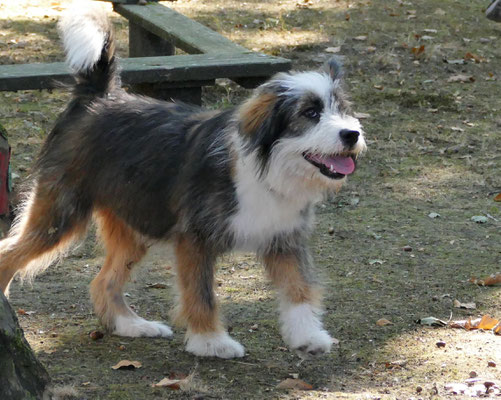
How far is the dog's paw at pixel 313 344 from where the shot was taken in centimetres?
416

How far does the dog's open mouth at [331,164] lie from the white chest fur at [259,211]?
26 cm

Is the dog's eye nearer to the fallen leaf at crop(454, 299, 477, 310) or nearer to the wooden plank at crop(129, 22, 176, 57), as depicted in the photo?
the fallen leaf at crop(454, 299, 477, 310)

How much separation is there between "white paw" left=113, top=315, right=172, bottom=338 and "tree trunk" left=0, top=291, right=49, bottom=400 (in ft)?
4.31

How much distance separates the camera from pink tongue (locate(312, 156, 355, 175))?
393 cm

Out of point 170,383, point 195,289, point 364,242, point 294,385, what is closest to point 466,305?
point 364,242

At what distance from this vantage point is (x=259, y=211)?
13.6 feet

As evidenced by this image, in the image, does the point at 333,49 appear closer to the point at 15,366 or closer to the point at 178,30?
the point at 178,30

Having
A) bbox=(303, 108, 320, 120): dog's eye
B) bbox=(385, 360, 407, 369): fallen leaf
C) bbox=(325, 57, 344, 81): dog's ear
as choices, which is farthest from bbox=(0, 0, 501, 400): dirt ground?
bbox=(325, 57, 344, 81): dog's ear

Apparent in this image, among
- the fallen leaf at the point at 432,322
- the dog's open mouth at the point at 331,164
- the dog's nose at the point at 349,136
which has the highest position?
the dog's nose at the point at 349,136

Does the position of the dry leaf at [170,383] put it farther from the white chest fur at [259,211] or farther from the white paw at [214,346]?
the white chest fur at [259,211]

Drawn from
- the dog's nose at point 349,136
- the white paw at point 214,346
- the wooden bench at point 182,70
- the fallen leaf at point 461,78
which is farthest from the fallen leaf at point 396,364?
the fallen leaf at point 461,78

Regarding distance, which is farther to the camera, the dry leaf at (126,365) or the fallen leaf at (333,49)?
the fallen leaf at (333,49)

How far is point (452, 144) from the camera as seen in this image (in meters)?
7.74

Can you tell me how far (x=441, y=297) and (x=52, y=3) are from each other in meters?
7.08
